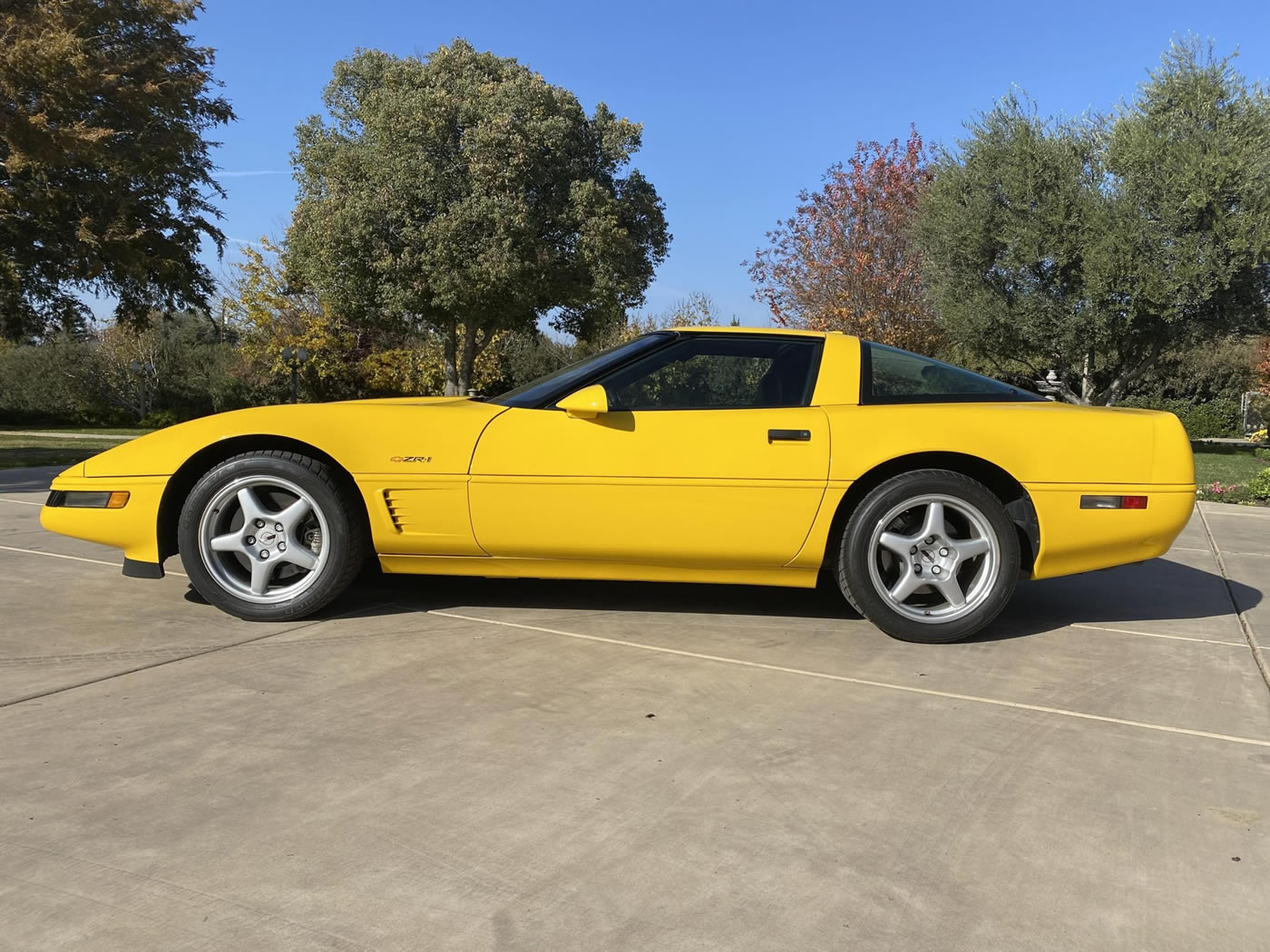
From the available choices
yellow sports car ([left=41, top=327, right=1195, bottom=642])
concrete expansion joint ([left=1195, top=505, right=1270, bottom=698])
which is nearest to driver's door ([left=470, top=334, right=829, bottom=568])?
yellow sports car ([left=41, top=327, right=1195, bottom=642])

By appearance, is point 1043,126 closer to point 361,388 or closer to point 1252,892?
point 1252,892

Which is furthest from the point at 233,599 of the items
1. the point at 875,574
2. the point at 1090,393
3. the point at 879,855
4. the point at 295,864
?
the point at 1090,393

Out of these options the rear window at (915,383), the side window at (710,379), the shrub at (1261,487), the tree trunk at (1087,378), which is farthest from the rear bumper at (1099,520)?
the tree trunk at (1087,378)

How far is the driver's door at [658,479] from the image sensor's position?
3.92 metres

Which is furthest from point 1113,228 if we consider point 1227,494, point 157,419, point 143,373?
point 143,373

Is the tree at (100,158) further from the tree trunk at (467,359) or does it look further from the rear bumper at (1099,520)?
the rear bumper at (1099,520)

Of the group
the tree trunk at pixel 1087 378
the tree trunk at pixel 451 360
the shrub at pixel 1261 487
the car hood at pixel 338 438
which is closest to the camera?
the car hood at pixel 338 438

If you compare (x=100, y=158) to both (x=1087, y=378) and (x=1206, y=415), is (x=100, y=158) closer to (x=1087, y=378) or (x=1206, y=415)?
(x=1087, y=378)

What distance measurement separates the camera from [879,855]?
2135 mm

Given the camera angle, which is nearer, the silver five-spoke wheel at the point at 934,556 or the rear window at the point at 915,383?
the silver five-spoke wheel at the point at 934,556

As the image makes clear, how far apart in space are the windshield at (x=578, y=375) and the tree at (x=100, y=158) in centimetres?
1229

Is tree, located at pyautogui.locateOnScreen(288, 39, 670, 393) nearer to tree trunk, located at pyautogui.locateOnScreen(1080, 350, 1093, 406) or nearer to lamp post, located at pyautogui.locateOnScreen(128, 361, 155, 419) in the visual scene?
tree trunk, located at pyautogui.locateOnScreen(1080, 350, 1093, 406)

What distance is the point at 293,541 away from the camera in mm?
4105

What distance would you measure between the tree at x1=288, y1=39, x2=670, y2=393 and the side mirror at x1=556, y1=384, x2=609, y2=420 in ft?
66.3
